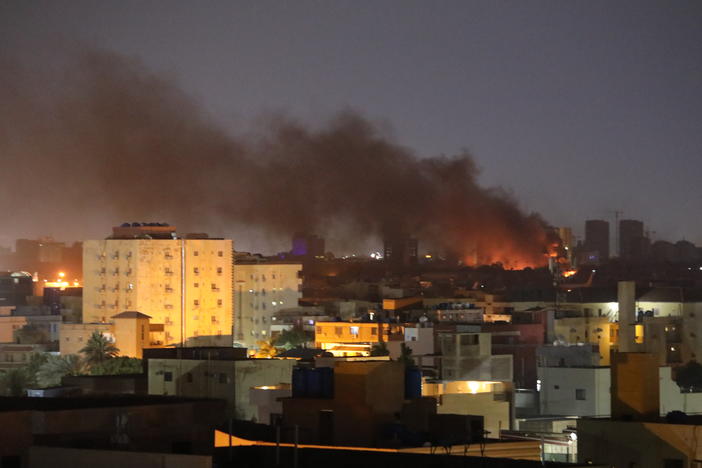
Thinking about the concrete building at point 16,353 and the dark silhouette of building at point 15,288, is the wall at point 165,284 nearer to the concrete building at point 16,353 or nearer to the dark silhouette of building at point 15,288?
the concrete building at point 16,353

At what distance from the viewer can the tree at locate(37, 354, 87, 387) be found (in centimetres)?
4609

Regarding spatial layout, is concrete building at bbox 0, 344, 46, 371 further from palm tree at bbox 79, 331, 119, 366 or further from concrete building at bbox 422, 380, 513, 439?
concrete building at bbox 422, 380, 513, 439

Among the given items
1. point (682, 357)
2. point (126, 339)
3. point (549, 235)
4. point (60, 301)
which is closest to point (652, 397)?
point (126, 339)

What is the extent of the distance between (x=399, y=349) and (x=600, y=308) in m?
26.0

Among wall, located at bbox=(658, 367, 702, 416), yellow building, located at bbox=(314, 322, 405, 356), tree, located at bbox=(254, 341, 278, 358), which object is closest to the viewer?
wall, located at bbox=(658, 367, 702, 416)

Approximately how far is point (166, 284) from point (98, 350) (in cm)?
1166

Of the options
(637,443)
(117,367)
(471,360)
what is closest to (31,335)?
(117,367)

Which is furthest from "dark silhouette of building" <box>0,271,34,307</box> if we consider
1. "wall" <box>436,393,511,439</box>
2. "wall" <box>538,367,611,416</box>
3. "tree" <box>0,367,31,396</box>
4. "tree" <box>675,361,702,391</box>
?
"wall" <box>436,393,511,439</box>

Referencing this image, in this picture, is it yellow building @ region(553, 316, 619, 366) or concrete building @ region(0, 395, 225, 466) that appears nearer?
concrete building @ region(0, 395, 225, 466)

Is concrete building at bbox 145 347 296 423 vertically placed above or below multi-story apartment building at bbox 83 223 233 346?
below

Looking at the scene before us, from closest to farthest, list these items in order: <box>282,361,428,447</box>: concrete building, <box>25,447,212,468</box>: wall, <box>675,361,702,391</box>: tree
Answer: <box>25,447,212,468</box>: wall
<box>282,361,428,447</box>: concrete building
<box>675,361,702,391</box>: tree

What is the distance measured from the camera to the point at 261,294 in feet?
257

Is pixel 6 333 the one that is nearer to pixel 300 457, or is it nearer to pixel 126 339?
pixel 126 339

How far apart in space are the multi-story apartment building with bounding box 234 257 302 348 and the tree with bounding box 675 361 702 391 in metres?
23.4
